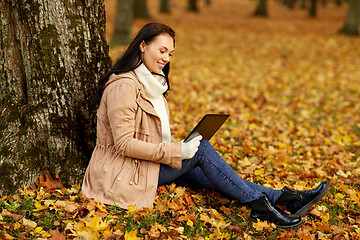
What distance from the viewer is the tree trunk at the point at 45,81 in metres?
2.96

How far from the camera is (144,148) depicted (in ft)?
9.14

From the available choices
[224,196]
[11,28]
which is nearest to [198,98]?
[224,196]

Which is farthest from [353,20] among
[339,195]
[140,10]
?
[339,195]

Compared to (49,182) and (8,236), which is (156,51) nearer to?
(49,182)

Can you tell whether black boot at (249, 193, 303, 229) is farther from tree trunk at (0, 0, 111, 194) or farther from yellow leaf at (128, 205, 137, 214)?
tree trunk at (0, 0, 111, 194)

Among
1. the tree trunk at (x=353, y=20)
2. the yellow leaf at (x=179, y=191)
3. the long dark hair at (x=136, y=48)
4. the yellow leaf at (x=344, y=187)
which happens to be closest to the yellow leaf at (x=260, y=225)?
the yellow leaf at (x=179, y=191)

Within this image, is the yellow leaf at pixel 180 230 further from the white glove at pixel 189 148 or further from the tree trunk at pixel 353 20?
the tree trunk at pixel 353 20

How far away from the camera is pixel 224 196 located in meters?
3.31

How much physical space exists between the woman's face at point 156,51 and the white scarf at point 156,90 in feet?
0.24

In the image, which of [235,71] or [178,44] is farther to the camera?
[178,44]

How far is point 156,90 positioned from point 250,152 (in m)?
1.99

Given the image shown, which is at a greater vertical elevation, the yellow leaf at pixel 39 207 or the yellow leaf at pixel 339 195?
the yellow leaf at pixel 39 207

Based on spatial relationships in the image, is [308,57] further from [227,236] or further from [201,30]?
[227,236]

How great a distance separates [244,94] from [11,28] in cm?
544
